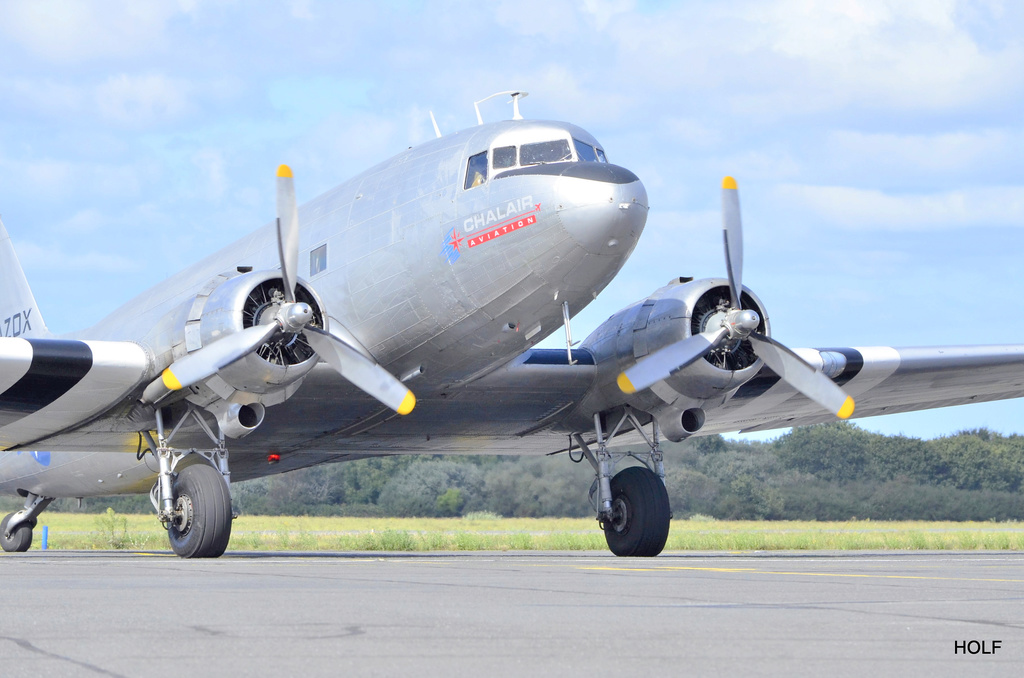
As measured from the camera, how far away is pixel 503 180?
13383 mm

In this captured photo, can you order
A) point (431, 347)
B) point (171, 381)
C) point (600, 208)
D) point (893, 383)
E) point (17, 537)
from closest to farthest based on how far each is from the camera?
point (600, 208), point (171, 381), point (431, 347), point (893, 383), point (17, 537)

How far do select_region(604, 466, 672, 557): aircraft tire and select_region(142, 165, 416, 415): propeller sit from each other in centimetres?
375

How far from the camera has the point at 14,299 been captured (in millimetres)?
20359

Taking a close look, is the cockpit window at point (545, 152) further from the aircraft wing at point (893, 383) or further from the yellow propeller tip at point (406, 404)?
the aircraft wing at point (893, 383)

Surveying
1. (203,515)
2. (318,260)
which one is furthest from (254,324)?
(203,515)

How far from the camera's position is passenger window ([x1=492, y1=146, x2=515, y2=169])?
13617mm

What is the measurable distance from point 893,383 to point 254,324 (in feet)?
33.1

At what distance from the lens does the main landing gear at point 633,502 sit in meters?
15.4

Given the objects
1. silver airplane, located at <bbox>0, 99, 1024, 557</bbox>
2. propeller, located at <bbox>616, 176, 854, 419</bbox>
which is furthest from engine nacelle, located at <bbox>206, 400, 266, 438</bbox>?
propeller, located at <bbox>616, 176, 854, 419</bbox>

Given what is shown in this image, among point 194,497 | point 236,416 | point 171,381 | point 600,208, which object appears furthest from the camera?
point 236,416

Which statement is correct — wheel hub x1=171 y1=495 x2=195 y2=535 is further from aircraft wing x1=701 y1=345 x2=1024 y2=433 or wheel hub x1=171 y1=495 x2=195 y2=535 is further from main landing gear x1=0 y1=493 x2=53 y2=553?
main landing gear x1=0 y1=493 x2=53 y2=553

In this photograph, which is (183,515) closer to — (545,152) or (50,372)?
(50,372)

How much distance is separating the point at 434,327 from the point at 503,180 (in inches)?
76.3
